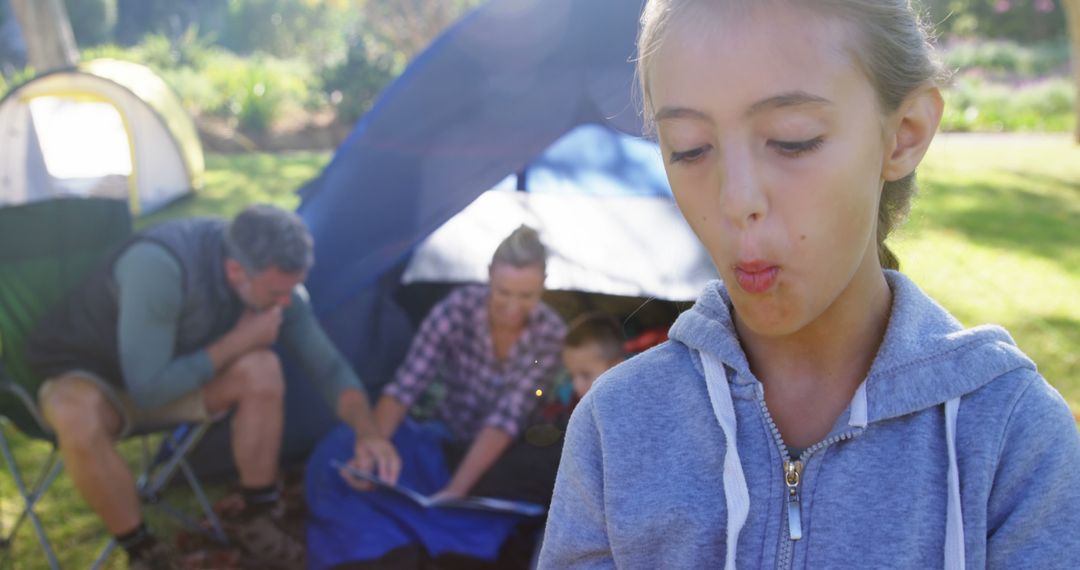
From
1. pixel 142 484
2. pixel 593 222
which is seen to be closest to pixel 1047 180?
pixel 593 222

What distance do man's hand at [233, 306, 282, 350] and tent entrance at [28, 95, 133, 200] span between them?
528cm

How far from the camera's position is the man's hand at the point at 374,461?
3.34 metres

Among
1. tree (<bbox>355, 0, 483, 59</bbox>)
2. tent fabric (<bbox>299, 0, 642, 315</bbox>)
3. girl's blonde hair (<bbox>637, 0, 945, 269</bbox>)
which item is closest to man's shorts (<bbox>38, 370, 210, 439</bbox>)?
tent fabric (<bbox>299, 0, 642, 315</bbox>)

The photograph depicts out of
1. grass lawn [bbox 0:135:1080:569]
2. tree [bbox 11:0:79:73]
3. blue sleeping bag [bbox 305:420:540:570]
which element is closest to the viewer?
blue sleeping bag [bbox 305:420:540:570]

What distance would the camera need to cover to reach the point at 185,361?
10.7 ft

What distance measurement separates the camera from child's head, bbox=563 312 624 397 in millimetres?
3305

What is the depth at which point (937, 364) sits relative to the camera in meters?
1.09

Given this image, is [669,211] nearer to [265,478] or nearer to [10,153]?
[265,478]

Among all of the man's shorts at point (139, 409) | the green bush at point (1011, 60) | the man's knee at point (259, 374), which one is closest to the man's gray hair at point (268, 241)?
the man's knee at point (259, 374)

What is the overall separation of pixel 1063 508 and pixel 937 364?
19 centimetres

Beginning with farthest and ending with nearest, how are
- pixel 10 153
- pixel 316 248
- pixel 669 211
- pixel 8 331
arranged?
pixel 10 153 → pixel 669 211 → pixel 316 248 → pixel 8 331

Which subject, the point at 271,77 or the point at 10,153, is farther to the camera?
the point at 271,77

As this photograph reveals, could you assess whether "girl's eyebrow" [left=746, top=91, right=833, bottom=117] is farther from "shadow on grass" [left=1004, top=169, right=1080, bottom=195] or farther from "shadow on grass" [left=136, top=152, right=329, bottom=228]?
"shadow on grass" [left=1004, top=169, right=1080, bottom=195]

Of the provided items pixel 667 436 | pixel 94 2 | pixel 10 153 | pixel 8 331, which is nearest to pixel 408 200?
pixel 8 331
